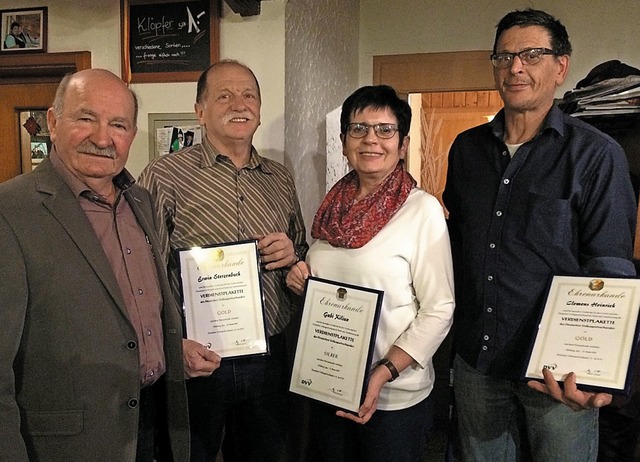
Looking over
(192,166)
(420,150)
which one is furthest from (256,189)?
(420,150)

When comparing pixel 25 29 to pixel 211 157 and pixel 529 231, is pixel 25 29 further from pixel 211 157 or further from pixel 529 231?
pixel 529 231

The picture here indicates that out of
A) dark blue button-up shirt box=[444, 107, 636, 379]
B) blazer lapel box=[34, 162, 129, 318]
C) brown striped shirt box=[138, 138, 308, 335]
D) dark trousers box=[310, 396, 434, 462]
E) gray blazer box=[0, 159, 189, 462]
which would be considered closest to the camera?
gray blazer box=[0, 159, 189, 462]

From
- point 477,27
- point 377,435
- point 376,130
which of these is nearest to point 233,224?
point 376,130

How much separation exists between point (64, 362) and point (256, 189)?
76 cm

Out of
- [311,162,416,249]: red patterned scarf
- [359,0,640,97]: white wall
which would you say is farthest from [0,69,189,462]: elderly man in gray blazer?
[359,0,640,97]: white wall

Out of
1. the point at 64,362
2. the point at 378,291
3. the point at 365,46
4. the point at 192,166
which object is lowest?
the point at 64,362

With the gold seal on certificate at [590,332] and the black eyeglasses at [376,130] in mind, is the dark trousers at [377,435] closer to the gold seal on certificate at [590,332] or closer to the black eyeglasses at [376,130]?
the gold seal on certificate at [590,332]

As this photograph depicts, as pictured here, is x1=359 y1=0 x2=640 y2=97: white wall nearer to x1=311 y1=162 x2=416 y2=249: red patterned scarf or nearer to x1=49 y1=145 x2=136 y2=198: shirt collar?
x1=311 y1=162 x2=416 y2=249: red patterned scarf

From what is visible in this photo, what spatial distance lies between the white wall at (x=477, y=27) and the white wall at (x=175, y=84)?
1.18 metres

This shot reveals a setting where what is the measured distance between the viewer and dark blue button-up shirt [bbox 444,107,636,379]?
4.39ft

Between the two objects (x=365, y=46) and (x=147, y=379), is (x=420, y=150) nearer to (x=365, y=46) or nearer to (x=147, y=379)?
(x=365, y=46)

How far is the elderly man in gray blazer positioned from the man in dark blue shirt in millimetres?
837

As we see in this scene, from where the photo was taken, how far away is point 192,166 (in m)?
1.63

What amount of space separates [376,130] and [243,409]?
0.94m
